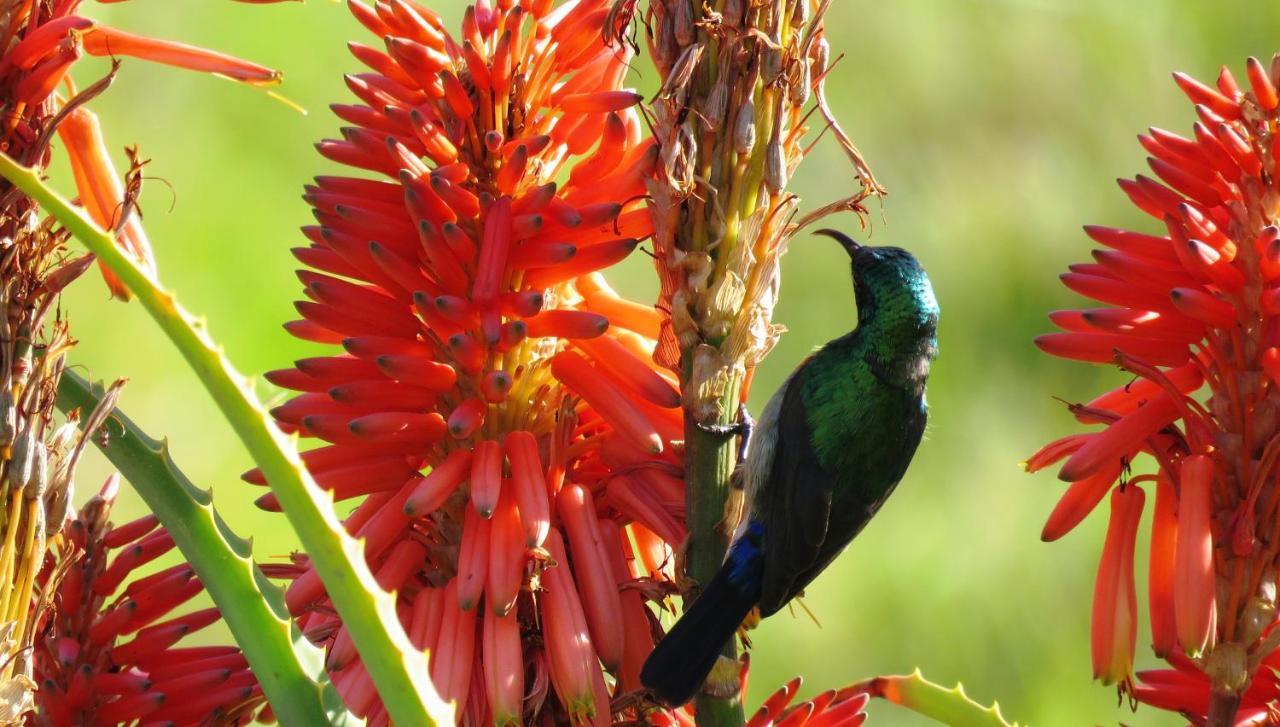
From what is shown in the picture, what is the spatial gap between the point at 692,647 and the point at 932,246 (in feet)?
10.3

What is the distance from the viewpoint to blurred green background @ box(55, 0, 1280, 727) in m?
3.75

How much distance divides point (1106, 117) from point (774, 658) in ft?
6.07

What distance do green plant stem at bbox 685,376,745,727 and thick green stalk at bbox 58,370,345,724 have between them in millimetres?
336

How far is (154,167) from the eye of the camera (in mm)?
3783

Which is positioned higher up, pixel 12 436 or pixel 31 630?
pixel 12 436

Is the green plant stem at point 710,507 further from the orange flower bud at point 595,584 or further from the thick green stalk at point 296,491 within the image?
the thick green stalk at point 296,491

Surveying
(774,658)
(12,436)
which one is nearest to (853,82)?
(774,658)

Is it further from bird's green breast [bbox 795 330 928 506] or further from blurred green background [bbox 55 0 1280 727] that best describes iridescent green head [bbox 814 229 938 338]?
blurred green background [bbox 55 0 1280 727]

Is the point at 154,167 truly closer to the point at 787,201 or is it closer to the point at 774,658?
the point at 774,658

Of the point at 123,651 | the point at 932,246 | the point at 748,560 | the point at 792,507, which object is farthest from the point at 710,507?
the point at 932,246

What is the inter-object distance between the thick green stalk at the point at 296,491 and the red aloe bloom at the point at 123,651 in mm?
372

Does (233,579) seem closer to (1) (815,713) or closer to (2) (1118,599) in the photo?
(1) (815,713)

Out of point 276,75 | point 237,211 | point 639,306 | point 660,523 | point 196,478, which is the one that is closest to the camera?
point 276,75

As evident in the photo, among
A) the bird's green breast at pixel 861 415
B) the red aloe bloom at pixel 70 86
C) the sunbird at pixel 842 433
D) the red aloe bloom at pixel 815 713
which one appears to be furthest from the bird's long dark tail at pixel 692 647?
the bird's green breast at pixel 861 415
